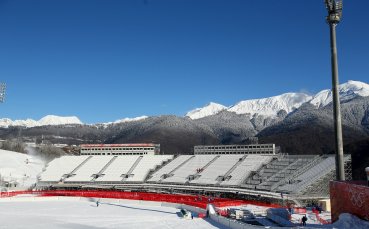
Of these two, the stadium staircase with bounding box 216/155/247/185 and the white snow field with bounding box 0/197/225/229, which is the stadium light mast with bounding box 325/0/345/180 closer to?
the white snow field with bounding box 0/197/225/229

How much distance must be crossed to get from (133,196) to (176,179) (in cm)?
2071

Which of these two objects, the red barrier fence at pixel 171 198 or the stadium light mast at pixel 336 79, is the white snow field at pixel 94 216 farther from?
the stadium light mast at pixel 336 79

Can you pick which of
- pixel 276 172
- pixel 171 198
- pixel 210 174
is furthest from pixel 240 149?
pixel 171 198

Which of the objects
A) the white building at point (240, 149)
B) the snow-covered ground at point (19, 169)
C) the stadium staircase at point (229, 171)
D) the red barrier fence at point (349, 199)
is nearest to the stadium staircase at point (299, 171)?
the stadium staircase at point (229, 171)

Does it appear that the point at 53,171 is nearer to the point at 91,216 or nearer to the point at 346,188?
the point at 91,216

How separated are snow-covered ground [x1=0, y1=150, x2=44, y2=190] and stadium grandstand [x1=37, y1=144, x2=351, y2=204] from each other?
4993 millimetres

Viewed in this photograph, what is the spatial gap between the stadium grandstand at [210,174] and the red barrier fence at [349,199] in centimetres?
2617

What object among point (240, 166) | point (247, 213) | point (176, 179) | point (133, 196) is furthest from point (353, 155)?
point (247, 213)

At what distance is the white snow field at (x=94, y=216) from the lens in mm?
37688

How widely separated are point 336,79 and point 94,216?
29.5 meters

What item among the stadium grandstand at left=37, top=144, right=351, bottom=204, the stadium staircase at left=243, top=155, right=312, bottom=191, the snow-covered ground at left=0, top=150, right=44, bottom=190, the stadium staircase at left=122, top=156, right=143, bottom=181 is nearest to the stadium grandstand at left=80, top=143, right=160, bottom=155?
the stadium grandstand at left=37, top=144, right=351, bottom=204

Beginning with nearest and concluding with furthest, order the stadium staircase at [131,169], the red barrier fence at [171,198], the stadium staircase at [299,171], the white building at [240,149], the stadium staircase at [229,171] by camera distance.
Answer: the red barrier fence at [171,198] → the stadium staircase at [299,171] → the stadium staircase at [229,171] → the white building at [240,149] → the stadium staircase at [131,169]

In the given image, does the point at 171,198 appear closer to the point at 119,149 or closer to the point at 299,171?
the point at 299,171

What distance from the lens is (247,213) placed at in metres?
41.4
